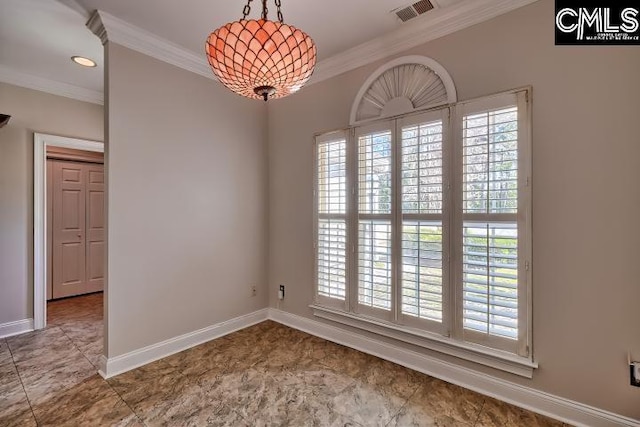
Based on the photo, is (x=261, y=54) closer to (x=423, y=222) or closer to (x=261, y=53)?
(x=261, y=53)

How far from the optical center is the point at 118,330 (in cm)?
239

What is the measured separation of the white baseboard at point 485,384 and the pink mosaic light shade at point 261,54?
225 cm

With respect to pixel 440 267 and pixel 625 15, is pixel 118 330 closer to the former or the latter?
pixel 440 267

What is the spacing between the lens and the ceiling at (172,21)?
214 cm

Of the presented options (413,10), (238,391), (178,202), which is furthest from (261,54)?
(238,391)

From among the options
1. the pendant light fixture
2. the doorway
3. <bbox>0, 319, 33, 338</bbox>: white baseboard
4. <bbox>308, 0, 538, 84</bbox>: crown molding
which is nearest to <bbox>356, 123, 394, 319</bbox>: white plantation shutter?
<bbox>308, 0, 538, 84</bbox>: crown molding

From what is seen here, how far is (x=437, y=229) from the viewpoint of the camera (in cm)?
229

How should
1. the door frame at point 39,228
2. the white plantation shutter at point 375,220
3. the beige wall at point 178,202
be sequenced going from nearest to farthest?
1. the beige wall at point 178,202
2. the white plantation shutter at point 375,220
3. the door frame at point 39,228

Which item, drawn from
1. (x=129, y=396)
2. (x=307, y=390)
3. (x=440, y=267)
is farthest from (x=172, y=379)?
(x=440, y=267)

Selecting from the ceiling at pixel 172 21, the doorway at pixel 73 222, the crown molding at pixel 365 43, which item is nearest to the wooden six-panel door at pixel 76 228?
the doorway at pixel 73 222

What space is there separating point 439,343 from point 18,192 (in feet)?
14.4

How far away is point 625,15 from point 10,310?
566 cm

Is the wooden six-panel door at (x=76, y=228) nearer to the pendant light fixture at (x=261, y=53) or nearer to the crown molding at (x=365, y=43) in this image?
the crown molding at (x=365, y=43)

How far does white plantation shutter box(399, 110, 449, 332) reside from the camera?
7.42ft
